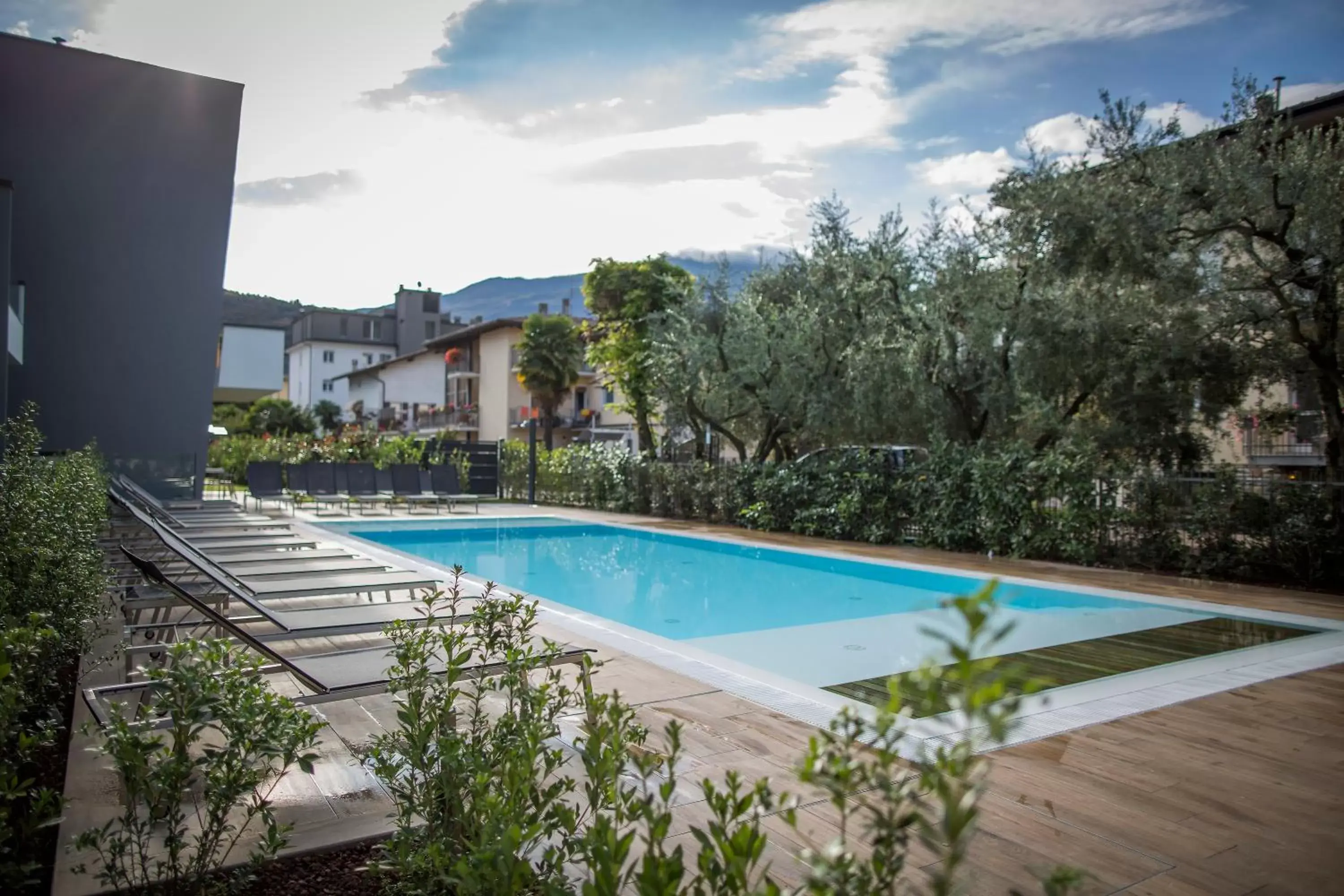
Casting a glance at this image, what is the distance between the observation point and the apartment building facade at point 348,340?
60812 millimetres

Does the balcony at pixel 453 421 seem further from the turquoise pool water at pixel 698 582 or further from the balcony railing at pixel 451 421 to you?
the turquoise pool water at pixel 698 582

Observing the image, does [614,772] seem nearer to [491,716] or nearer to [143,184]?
[491,716]

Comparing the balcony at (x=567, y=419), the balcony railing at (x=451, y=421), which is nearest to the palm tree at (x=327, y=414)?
the balcony railing at (x=451, y=421)

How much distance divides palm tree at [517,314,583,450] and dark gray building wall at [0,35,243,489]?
48.1 feet

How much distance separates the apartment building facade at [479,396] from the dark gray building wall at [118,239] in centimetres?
2096

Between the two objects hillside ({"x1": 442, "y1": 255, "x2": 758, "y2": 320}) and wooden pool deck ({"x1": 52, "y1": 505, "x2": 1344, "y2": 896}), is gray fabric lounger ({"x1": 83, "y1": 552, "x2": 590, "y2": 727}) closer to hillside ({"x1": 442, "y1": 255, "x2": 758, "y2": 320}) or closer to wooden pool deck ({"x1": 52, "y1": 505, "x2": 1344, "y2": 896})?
wooden pool deck ({"x1": 52, "y1": 505, "x2": 1344, "y2": 896})

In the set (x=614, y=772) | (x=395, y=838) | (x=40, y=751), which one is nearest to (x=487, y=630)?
(x=395, y=838)

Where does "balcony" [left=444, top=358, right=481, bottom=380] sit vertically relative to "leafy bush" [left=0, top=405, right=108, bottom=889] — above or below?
above

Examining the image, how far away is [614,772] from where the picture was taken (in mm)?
1839

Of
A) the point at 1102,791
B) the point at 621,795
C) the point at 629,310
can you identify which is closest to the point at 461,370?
the point at 629,310

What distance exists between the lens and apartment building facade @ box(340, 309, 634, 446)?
133 ft

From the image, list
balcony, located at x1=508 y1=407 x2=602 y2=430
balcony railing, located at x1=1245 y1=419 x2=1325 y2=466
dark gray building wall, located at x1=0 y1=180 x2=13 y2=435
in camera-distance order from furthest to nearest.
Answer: balcony, located at x1=508 y1=407 x2=602 y2=430 → balcony railing, located at x1=1245 y1=419 x2=1325 y2=466 → dark gray building wall, located at x1=0 y1=180 x2=13 y2=435

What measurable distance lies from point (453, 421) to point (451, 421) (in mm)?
190

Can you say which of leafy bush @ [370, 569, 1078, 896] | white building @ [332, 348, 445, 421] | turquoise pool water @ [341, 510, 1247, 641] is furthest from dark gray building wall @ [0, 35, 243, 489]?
white building @ [332, 348, 445, 421]
